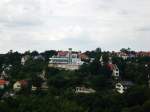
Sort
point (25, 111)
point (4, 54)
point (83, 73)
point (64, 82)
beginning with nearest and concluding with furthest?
point (25, 111), point (64, 82), point (83, 73), point (4, 54)

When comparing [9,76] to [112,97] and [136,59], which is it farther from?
[112,97]

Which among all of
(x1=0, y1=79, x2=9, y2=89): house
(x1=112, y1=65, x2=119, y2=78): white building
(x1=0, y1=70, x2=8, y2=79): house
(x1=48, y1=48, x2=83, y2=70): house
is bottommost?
(x1=0, y1=79, x2=9, y2=89): house

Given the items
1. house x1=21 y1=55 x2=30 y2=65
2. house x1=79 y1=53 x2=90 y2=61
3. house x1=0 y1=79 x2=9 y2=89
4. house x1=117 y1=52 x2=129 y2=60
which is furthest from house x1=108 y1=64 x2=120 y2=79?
house x1=21 y1=55 x2=30 y2=65

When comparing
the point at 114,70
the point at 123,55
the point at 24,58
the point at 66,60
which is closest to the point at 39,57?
the point at 24,58

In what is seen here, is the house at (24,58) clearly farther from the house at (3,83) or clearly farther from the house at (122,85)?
the house at (122,85)

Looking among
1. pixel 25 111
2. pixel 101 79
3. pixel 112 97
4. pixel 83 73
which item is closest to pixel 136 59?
pixel 83 73

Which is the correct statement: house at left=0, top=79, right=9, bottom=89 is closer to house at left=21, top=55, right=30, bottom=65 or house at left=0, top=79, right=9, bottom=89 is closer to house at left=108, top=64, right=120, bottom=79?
house at left=108, top=64, right=120, bottom=79

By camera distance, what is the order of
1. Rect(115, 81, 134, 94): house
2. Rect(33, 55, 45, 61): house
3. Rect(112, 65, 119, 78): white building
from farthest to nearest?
Rect(33, 55, 45, 61): house < Rect(112, 65, 119, 78): white building < Rect(115, 81, 134, 94): house

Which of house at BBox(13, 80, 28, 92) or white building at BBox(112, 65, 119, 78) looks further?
white building at BBox(112, 65, 119, 78)
